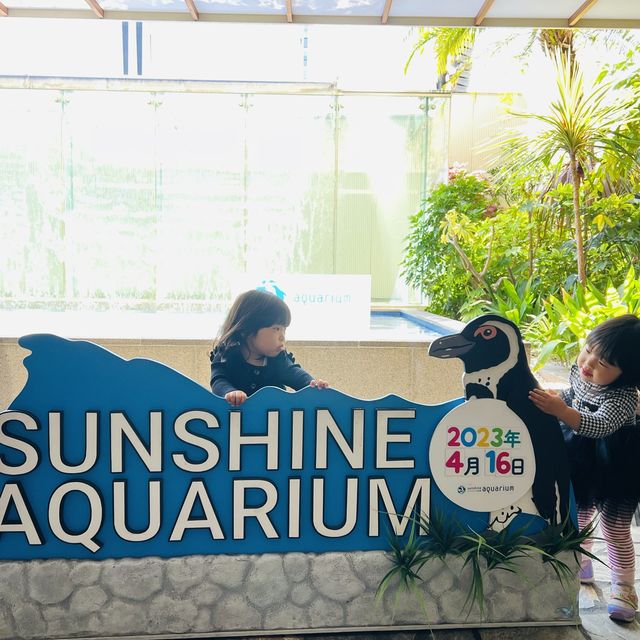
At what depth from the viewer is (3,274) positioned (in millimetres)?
9500

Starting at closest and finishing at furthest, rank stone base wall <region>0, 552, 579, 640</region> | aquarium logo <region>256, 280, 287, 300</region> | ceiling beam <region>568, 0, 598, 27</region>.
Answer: stone base wall <region>0, 552, 579, 640</region>
ceiling beam <region>568, 0, 598, 27</region>
aquarium logo <region>256, 280, 287, 300</region>

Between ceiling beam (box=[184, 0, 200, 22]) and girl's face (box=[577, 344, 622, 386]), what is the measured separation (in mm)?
2501

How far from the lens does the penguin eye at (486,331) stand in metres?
2.58

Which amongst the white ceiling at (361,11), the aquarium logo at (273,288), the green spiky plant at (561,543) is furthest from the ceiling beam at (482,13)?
the aquarium logo at (273,288)

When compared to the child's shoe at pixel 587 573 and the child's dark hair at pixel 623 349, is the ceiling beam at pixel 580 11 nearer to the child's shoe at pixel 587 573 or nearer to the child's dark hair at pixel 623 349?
the child's dark hair at pixel 623 349

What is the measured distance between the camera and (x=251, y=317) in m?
2.70

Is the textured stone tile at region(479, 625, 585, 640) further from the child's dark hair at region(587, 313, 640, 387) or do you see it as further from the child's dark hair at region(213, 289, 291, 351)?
the child's dark hair at region(213, 289, 291, 351)

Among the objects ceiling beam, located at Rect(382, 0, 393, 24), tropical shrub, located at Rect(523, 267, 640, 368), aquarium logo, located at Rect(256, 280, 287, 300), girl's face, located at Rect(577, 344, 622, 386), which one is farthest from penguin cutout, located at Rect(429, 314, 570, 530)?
aquarium logo, located at Rect(256, 280, 287, 300)

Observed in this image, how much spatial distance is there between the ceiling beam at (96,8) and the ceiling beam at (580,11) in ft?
7.94

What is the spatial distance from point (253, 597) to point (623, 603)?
1431mm

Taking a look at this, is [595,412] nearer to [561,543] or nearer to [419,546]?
[561,543]

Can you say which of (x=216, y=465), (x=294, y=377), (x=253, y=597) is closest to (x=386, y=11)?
(x=294, y=377)

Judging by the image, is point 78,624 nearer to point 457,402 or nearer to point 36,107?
point 457,402

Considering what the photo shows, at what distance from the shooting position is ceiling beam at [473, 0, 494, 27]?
3.52 m
